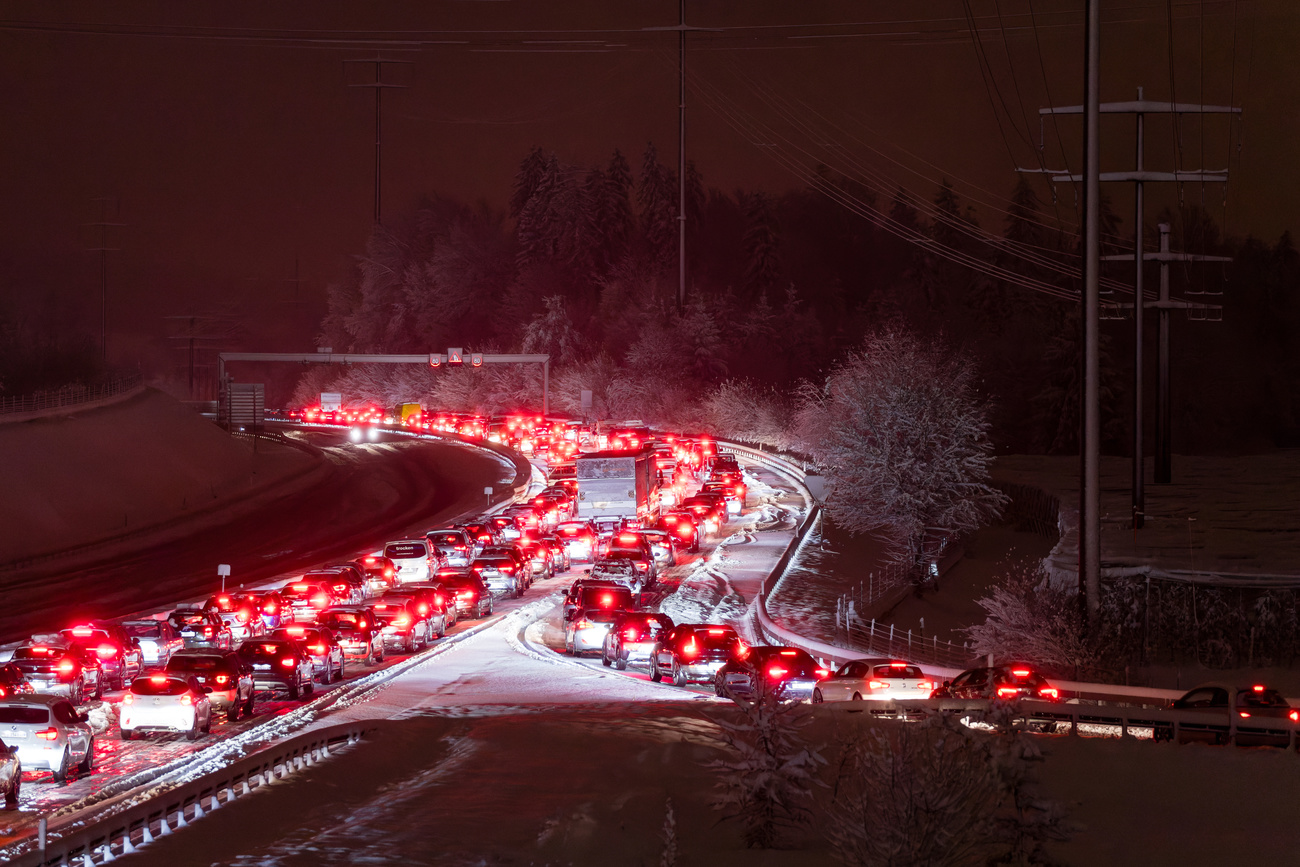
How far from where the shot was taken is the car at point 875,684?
24047 millimetres

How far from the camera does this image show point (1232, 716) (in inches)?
696

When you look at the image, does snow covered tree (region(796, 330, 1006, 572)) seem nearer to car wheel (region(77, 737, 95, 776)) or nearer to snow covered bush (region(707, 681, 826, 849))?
car wheel (region(77, 737, 95, 776))

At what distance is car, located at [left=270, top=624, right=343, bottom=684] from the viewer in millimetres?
29672

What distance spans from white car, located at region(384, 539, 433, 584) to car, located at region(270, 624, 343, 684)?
664 inches

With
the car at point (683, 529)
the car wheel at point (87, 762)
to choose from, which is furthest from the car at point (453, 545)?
the car wheel at point (87, 762)

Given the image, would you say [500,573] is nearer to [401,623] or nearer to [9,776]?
[401,623]

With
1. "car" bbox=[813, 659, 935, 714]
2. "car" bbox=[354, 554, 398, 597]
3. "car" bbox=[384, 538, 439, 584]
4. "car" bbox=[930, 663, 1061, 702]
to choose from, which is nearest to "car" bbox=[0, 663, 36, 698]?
"car" bbox=[813, 659, 935, 714]

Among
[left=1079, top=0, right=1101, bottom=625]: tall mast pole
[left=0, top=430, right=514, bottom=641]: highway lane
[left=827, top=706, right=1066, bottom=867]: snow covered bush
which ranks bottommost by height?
[left=0, top=430, right=514, bottom=641]: highway lane

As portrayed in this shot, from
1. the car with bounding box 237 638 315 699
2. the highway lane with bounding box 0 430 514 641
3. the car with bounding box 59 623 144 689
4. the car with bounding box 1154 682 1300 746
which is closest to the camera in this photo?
the car with bounding box 1154 682 1300 746

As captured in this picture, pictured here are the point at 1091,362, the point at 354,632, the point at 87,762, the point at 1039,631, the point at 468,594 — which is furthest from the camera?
the point at 468,594

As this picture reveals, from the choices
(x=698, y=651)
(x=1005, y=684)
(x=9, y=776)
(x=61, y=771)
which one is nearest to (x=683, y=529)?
(x=698, y=651)

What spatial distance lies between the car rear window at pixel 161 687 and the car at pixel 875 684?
34.3ft

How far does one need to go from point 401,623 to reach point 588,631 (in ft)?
16.5

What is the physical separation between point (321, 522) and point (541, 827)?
64078mm
